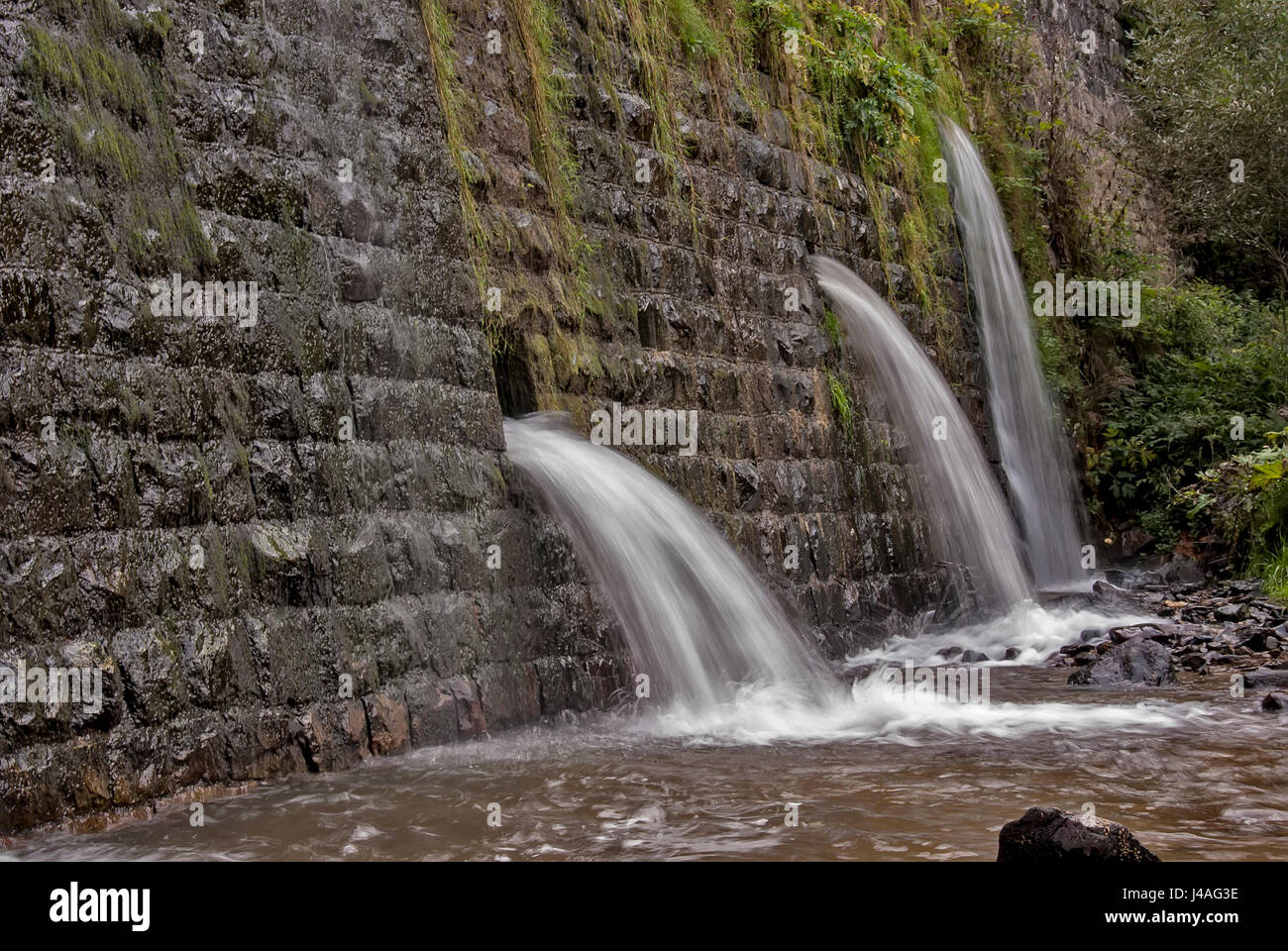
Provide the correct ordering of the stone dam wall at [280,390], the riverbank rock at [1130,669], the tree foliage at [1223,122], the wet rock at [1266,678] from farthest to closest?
the tree foliage at [1223,122]
the riverbank rock at [1130,669]
the wet rock at [1266,678]
the stone dam wall at [280,390]

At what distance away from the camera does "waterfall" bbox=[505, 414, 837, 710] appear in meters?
6.54

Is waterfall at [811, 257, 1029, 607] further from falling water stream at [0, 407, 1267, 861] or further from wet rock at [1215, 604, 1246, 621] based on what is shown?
falling water stream at [0, 407, 1267, 861]

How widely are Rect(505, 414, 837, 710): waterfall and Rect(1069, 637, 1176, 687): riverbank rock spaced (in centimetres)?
162

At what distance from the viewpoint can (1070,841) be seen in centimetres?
326

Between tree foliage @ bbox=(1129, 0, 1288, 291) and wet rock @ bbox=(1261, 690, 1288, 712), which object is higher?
tree foliage @ bbox=(1129, 0, 1288, 291)

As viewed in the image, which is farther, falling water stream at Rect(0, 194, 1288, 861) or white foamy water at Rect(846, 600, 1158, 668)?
white foamy water at Rect(846, 600, 1158, 668)

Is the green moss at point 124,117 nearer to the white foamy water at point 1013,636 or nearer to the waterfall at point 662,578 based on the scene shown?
the waterfall at point 662,578

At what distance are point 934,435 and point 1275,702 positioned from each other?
17.1 ft

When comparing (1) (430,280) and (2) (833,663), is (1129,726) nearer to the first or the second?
(2) (833,663)

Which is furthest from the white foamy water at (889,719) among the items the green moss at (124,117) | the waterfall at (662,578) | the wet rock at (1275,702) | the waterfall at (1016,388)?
the waterfall at (1016,388)

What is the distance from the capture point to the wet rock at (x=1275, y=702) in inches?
250

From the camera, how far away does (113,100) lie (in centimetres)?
478

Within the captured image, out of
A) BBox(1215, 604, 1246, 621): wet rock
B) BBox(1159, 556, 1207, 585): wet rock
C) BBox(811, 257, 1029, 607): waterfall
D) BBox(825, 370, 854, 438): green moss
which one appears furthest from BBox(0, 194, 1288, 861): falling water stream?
BBox(1159, 556, 1207, 585): wet rock

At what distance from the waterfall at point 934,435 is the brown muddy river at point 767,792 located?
15.7 ft
